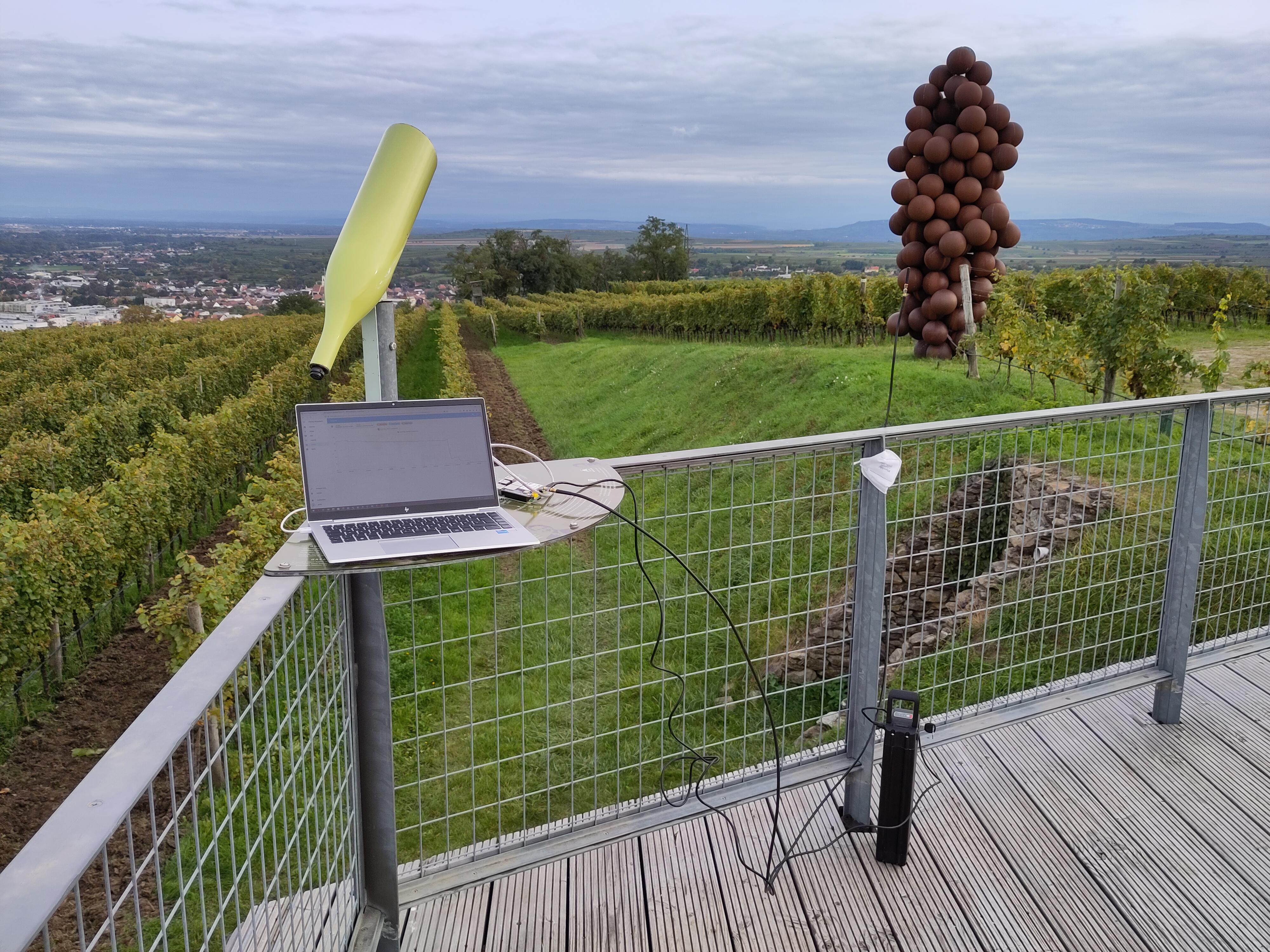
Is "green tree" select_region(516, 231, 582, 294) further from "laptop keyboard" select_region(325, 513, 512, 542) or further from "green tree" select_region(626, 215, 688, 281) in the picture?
"laptop keyboard" select_region(325, 513, 512, 542)

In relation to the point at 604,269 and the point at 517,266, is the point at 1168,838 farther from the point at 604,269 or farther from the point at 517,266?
the point at 604,269

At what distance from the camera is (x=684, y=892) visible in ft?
7.80

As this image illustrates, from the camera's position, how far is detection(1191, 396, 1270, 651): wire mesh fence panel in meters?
3.16

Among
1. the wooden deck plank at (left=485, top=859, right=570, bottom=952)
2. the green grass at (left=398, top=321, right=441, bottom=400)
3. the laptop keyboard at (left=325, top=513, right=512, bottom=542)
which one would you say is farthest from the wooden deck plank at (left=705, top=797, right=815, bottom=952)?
the green grass at (left=398, top=321, right=441, bottom=400)

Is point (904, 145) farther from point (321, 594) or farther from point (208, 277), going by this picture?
point (208, 277)

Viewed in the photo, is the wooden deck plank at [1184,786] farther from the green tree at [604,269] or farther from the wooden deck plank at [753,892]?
the green tree at [604,269]

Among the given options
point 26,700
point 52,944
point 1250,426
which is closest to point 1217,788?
point 1250,426

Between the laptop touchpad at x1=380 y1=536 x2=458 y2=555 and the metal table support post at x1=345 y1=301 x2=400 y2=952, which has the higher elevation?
the laptop touchpad at x1=380 y1=536 x2=458 y2=555

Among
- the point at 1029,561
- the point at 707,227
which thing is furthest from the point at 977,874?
the point at 707,227

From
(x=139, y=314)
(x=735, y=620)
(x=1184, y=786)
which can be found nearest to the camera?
(x=1184, y=786)

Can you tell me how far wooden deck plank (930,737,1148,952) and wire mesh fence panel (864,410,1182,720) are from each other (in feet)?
0.68

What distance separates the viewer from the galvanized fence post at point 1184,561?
3012 millimetres

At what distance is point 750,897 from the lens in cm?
236

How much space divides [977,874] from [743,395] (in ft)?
35.8
